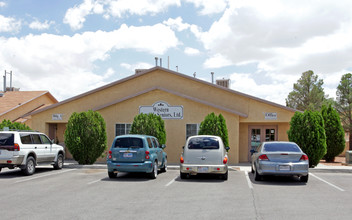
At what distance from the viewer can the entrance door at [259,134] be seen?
75.3ft

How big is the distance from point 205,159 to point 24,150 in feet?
23.0

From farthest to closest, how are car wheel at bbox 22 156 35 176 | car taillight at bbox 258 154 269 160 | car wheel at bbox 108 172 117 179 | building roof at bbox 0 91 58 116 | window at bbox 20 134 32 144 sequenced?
building roof at bbox 0 91 58 116 < window at bbox 20 134 32 144 < car wheel at bbox 22 156 35 176 < car wheel at bbox 108 172 117 179 < car taillight at bbox 258 154 269 160

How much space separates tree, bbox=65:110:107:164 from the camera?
18891 mm

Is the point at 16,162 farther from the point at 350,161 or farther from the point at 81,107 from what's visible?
the point at 350,161

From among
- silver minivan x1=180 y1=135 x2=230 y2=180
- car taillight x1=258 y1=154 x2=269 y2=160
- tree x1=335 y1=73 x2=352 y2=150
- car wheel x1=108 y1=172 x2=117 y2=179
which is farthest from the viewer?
tree x1=335 y1=73 x2=352 y2=150

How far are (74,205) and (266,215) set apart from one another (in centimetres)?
431

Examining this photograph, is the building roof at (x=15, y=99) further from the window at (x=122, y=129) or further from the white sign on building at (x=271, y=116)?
the white sign on building at (x=271, y=116)

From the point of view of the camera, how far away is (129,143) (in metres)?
13.6

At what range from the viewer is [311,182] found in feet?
44.3

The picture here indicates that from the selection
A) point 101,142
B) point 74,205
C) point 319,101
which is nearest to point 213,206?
point 74,205

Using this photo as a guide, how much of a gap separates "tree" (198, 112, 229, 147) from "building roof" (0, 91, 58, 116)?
66.9 feet

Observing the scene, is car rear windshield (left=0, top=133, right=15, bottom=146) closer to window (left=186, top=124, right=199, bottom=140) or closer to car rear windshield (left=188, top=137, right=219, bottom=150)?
car rear windshield (left=188, top=137, right=219, bottom=150)

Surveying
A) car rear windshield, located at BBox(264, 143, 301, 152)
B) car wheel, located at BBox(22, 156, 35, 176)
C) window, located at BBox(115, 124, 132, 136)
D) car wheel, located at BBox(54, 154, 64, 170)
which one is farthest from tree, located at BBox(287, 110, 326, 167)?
car wheel, located at BBox(22, 156, 35, 176)

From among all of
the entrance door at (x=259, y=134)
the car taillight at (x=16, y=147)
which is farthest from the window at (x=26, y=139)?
the entrance door at (x=259, y=134)
